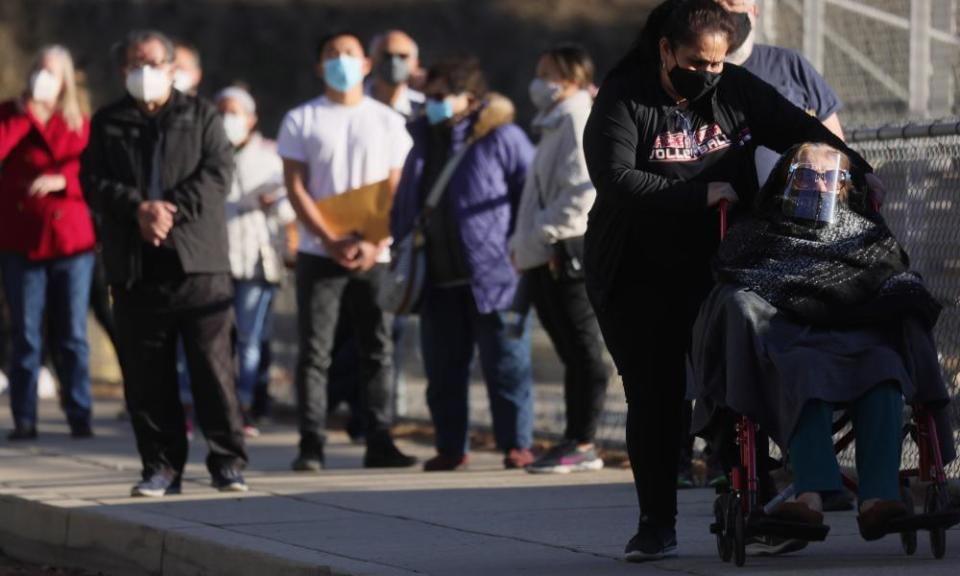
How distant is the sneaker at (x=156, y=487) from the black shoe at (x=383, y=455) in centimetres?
142

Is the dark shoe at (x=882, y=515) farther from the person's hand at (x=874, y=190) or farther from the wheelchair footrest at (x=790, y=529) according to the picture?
the person's hand at (x=874, y=190)

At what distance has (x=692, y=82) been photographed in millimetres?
A: 6285

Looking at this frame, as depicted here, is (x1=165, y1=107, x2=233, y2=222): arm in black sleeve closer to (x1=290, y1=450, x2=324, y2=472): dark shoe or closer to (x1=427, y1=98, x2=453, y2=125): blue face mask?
(x1=427, y1=98, x2=453, y2=125): blue face mask

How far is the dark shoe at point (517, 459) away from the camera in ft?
32.2

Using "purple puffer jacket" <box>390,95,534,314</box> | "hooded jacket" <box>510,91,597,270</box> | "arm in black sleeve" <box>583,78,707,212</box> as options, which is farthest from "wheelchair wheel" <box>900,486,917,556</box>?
"purple puffer jacket" <box>390,95,534,314</box>

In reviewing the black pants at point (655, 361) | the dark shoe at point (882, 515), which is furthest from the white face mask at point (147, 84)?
the dark shoe at point (882, 515)

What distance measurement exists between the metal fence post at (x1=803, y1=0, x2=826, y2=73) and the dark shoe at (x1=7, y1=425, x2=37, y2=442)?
482 centimetres

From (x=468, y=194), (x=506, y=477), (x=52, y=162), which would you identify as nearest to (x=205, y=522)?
(x=506, y=477)

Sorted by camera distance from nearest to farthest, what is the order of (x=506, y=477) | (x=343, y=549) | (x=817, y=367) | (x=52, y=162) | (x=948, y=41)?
1. (x=817, y=367)
2. (x=343, y=549)
3. (x=506, y=477)
4. (x=948, y=41)
5. (x=52, y=162)

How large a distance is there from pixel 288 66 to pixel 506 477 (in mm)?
18393

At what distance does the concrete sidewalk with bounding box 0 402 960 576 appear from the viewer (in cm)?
648

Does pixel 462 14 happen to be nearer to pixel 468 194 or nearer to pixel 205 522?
pixel 468 194

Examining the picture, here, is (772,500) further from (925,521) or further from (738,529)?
(925,521)

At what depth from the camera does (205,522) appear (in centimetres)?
779
